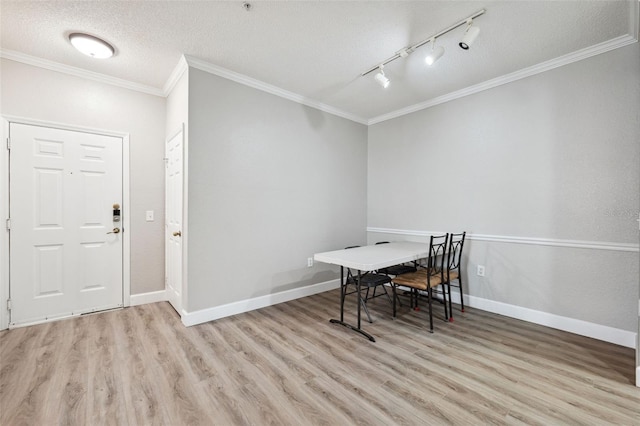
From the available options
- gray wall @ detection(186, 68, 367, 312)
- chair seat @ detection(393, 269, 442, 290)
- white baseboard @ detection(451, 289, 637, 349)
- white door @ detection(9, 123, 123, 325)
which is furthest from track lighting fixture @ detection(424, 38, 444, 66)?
white door @ detection(9, 123, 123, 325)

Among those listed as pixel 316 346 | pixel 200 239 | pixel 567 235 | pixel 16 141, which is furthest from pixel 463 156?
pixel 16 141

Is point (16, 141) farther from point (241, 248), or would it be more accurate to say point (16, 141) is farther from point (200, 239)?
point (241, 248)

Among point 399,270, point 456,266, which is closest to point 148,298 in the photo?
point 399,270

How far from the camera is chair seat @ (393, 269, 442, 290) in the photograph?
9.23ft

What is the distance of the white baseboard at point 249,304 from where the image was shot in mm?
2889

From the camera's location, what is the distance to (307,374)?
2.06 meters

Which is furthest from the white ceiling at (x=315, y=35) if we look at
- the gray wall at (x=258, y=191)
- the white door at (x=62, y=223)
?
the white door at (x=62, y=223)

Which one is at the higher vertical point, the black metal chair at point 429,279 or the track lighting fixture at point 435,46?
the track lighting fixture at point 435,46

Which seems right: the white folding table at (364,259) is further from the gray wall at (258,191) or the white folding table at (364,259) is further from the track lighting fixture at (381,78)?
the track lighting fixture at (381,78)

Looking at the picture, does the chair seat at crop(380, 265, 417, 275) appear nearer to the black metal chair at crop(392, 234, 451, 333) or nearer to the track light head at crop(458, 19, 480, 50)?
the black metal chair at crop(392, 234, 451, 333)

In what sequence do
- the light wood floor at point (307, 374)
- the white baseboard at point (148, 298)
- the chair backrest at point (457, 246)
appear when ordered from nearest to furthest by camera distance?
the light wood floor at point (307, 374) → the chair backrest at point (457, 246) → the white baseboard at point (148, 298)

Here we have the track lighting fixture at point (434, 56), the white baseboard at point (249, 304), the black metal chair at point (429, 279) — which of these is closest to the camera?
the track lighting fixture at point (434, 56)

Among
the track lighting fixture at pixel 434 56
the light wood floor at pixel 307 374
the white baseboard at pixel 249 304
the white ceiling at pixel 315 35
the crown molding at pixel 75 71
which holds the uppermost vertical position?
the white ceiling at pixel 315 35

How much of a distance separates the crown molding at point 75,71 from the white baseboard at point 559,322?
4.83 meters
